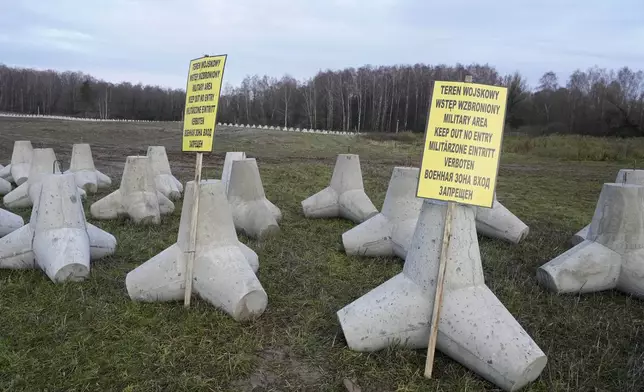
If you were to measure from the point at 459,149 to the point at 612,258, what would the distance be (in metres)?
2.70

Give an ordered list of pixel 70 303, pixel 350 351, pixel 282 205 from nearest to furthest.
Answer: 1. pixel 350 351
2. pixel 70 303
3. pixel 282 205

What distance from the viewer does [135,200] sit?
275 inches

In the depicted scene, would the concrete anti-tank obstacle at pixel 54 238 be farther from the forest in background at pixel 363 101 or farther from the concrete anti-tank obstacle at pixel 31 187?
the forest in background at pixel 363 101

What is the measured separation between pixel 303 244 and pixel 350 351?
116 inches

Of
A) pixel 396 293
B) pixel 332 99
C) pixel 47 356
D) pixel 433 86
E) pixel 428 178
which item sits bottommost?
pixel 47 356

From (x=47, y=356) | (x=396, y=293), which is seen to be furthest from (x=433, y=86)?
(x=47, y=356)

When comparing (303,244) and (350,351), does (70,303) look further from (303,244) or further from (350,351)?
(303,244)

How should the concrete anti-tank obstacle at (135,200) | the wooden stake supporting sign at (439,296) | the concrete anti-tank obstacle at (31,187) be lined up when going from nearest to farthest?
the wooden stake supporting sign at (439,296)
the concrete anti-tank obstacle at (135,200)
the concrete anti-tank obstacle at (31,187)

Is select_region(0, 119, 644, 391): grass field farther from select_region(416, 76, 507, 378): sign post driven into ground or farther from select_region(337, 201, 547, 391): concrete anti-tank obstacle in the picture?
select_region(416, 76, 507, 378): sign post driven into ground

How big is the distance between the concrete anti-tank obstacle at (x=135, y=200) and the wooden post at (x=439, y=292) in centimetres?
492

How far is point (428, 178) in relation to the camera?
324 centimetres

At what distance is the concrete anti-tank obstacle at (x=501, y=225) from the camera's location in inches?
259

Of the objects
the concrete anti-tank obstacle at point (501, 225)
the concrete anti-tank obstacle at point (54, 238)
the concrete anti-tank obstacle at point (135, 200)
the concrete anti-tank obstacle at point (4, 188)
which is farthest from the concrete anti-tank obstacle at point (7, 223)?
the concrete anti-tank obstacle at point (501, 225)

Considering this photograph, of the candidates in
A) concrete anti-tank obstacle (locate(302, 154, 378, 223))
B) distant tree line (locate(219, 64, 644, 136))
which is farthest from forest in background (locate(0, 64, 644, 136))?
concrete anti-tank obstacle (locate(302, 154, 378, 223))
